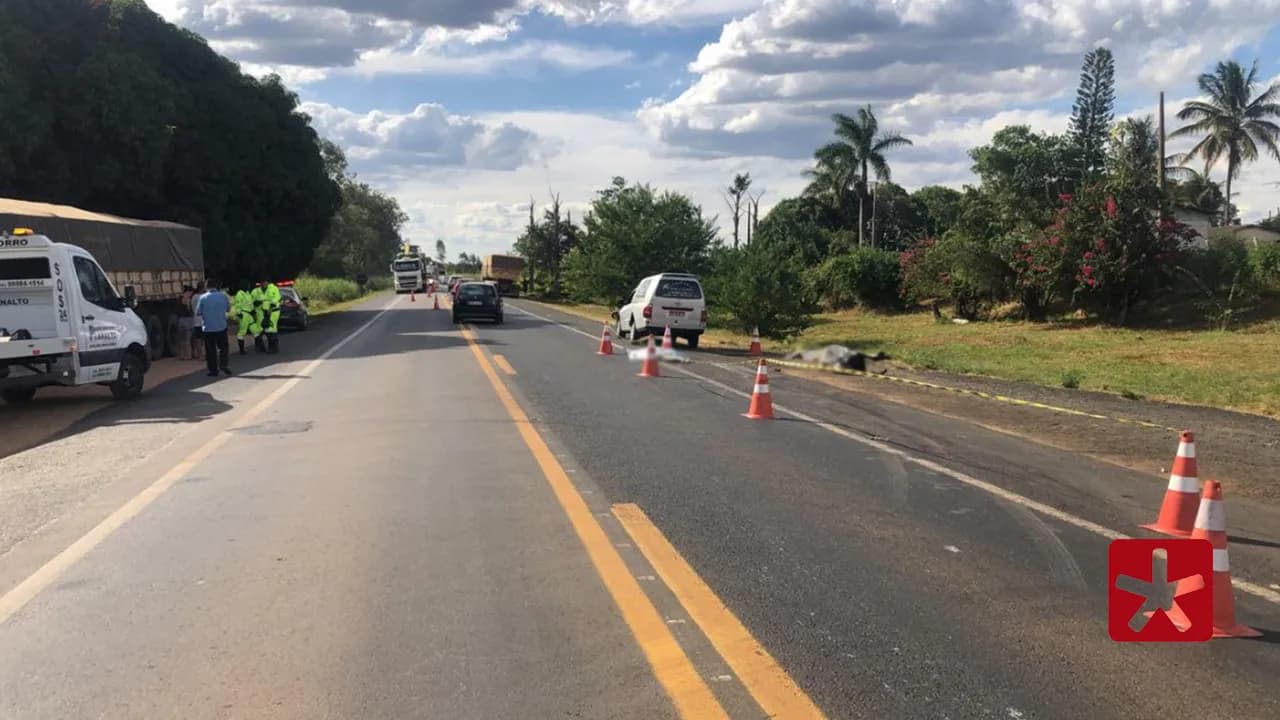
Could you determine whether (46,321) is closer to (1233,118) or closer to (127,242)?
(127,242)

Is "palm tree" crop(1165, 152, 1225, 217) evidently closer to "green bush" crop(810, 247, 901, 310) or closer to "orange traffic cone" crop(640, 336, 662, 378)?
"green bush" crop(810, 247, 901, 310)

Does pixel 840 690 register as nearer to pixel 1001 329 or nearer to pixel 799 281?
pixel 799 281

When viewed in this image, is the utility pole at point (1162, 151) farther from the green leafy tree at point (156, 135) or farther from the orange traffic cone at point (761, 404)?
the green leafy tree at point (156, 135)

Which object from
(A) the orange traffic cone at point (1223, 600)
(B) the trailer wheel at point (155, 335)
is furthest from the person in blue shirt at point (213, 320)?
(A) the orange traffic cone at point (1223, 600)

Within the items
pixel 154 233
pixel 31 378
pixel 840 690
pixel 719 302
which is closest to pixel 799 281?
pixel 719 302

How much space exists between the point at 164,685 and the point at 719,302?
2462cm

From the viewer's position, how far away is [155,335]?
874 inches

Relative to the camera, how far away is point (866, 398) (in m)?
15.0

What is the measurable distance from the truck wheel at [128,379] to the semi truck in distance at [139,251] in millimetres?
3323

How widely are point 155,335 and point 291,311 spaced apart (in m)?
10.0

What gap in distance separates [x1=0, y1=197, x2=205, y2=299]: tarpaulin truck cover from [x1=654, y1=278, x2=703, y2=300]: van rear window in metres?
11.5

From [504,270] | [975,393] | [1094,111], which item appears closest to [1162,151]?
[1094,111]
